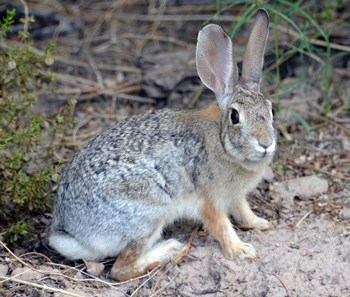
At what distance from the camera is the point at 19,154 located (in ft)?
18.5

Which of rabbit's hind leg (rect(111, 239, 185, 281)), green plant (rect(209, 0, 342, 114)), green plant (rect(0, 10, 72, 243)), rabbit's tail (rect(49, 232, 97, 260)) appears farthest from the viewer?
green plant (rect(209, 0, 342, 114))

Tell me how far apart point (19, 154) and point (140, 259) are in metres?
1.17

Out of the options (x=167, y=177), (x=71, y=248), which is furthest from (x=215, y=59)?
(x=71, y=248)

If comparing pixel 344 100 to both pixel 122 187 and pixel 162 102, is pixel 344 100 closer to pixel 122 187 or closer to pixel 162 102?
pixel 162 102

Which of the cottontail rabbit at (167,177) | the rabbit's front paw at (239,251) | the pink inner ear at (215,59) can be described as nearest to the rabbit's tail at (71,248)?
the cottontail rabbit at (167,177)

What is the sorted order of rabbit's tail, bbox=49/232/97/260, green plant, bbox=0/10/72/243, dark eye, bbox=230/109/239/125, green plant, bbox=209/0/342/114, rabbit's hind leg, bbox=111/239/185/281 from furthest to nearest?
green plant, bbox=209/0/342/114 → green plant, bbox=0/10/72/243 → rabbit's tail, bbox=49/232/97/260 → rabbit's hind leg, bbox=111/239/185/281 → dark eye, bbox=230/109/239/125

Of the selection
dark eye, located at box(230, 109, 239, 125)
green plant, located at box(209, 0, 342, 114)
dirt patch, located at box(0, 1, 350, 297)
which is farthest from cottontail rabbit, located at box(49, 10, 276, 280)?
green plant, located at box(209, 0, 342, 114)

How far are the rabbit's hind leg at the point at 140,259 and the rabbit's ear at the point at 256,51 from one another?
1316 mm


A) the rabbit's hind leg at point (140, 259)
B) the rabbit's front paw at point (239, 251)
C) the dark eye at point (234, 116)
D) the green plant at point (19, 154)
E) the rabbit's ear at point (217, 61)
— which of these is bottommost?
the rabbit's hind leg at point (140, 259)

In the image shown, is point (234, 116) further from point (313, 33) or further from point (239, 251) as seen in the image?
point (313, 33)

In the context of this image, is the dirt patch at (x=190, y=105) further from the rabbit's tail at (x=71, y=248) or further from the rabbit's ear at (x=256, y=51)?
the rabbit's ear at (x=256, y=51)

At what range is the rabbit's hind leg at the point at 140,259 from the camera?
5.39 m

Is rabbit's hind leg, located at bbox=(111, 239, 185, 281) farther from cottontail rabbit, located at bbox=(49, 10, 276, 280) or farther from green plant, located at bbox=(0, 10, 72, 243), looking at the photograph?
green plant, located at bbox=(0, 10, 72, 243)

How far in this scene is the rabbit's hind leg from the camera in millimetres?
5395
